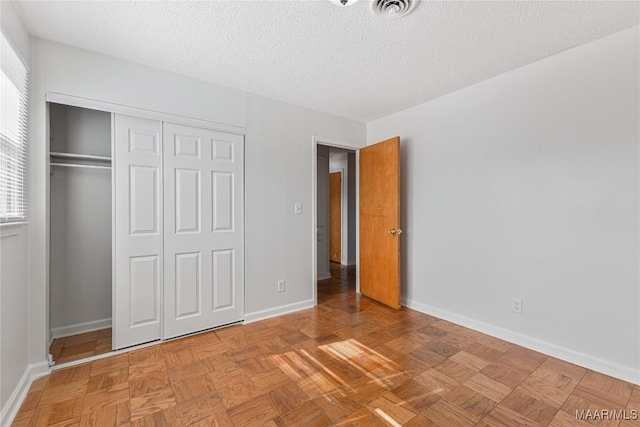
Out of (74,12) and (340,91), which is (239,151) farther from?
(74,12)

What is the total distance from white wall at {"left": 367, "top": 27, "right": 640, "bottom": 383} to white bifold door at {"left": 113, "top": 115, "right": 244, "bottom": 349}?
216 centimetres

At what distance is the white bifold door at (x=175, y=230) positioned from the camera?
2328mm

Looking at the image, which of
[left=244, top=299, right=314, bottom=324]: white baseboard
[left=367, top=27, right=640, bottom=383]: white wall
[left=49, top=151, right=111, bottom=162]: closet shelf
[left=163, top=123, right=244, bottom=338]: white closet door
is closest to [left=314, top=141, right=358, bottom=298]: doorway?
[left=244, top=299, right=314, bottom=324]: white baseboard

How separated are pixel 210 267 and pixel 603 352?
3.23 meters

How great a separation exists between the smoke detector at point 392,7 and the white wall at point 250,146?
1627 mm

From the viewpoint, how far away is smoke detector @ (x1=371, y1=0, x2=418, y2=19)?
1650mm

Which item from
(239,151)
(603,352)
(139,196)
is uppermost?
(239,151)

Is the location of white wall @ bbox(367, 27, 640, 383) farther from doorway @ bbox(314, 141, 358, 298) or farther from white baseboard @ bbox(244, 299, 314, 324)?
doorway @ bbox(314, 141, 358, 298)

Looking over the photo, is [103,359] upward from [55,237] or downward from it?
downward

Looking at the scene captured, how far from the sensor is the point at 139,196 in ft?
7.79

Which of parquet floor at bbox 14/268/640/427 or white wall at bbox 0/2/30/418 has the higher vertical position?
white wall at bbox 0/2/30/418

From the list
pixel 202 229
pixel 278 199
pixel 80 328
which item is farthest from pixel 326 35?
pixel 80 328

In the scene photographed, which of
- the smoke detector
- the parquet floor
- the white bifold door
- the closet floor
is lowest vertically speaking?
the parquet floor

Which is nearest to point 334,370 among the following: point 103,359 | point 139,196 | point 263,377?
point 263,377
